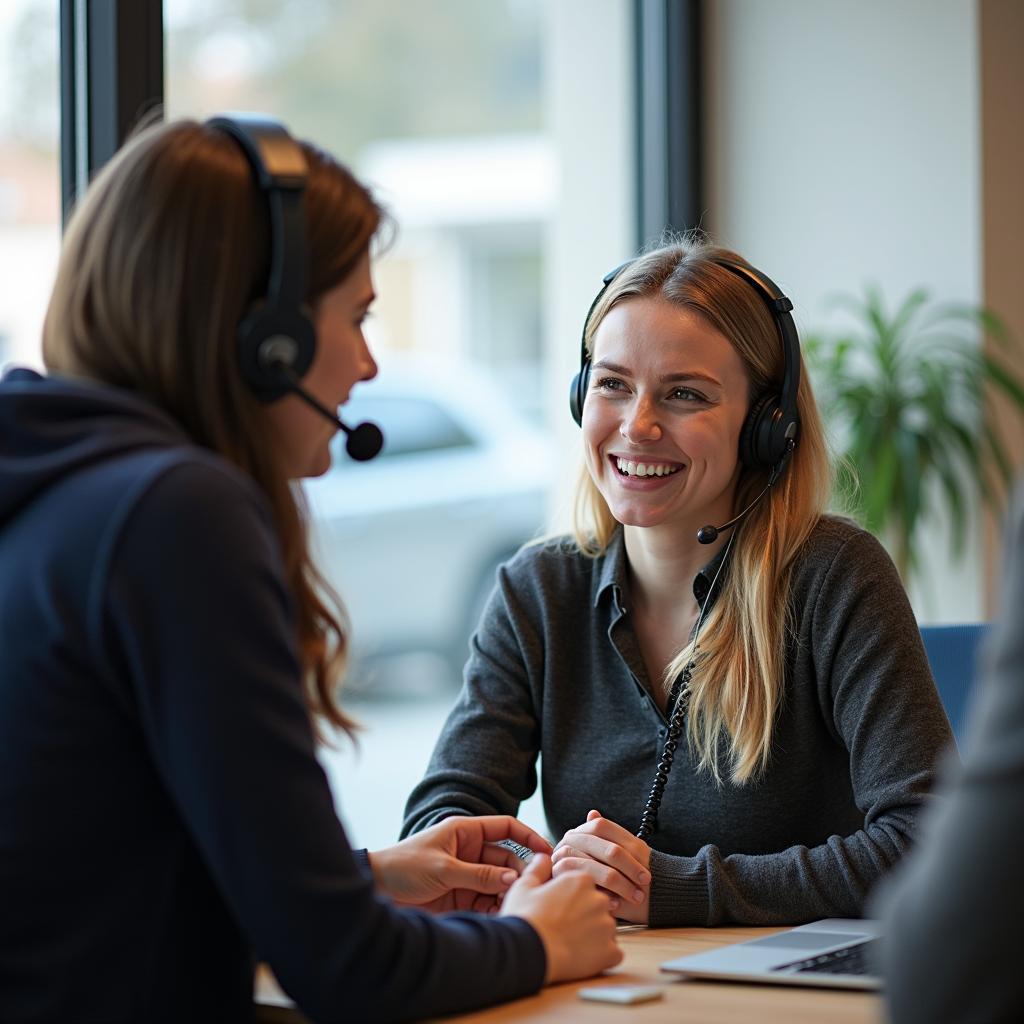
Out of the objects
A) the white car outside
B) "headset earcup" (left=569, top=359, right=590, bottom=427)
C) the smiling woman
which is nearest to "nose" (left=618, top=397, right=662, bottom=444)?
the smiling woman

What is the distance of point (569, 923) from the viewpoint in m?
1.17

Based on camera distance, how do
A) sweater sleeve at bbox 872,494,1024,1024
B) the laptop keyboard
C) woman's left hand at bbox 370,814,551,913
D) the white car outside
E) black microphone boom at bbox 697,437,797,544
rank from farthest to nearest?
the white car outside → black microphone boom at bbox 697,437,797,544 → woman's left hand at bbox 370,814,551,913 → the laptop keyboard → sweater sleeve at bbox 872,494,1024,1024

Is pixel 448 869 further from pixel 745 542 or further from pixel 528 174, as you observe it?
pixel 528 174

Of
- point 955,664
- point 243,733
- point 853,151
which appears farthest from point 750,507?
point 853,151

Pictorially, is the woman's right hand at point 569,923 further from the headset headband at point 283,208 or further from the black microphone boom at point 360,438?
the headset headband at point 283,208

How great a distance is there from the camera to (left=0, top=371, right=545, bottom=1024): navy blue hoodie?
0.94 meters

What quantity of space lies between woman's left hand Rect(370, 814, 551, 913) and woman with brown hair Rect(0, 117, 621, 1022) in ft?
0.89

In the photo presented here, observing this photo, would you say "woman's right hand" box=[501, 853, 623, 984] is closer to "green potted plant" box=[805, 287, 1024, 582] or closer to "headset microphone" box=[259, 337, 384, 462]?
"headset microphone" box=[259, 337, 384, 462]

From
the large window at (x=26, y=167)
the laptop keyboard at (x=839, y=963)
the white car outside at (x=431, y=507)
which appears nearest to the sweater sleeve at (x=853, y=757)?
the laptop keyboard at (x=839, y=963)

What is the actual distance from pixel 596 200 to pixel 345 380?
2.57 m

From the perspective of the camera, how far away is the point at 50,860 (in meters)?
0.97

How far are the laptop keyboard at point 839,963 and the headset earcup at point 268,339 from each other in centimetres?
61

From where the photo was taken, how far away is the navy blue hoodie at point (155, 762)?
939mm

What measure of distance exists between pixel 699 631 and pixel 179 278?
88 cm
